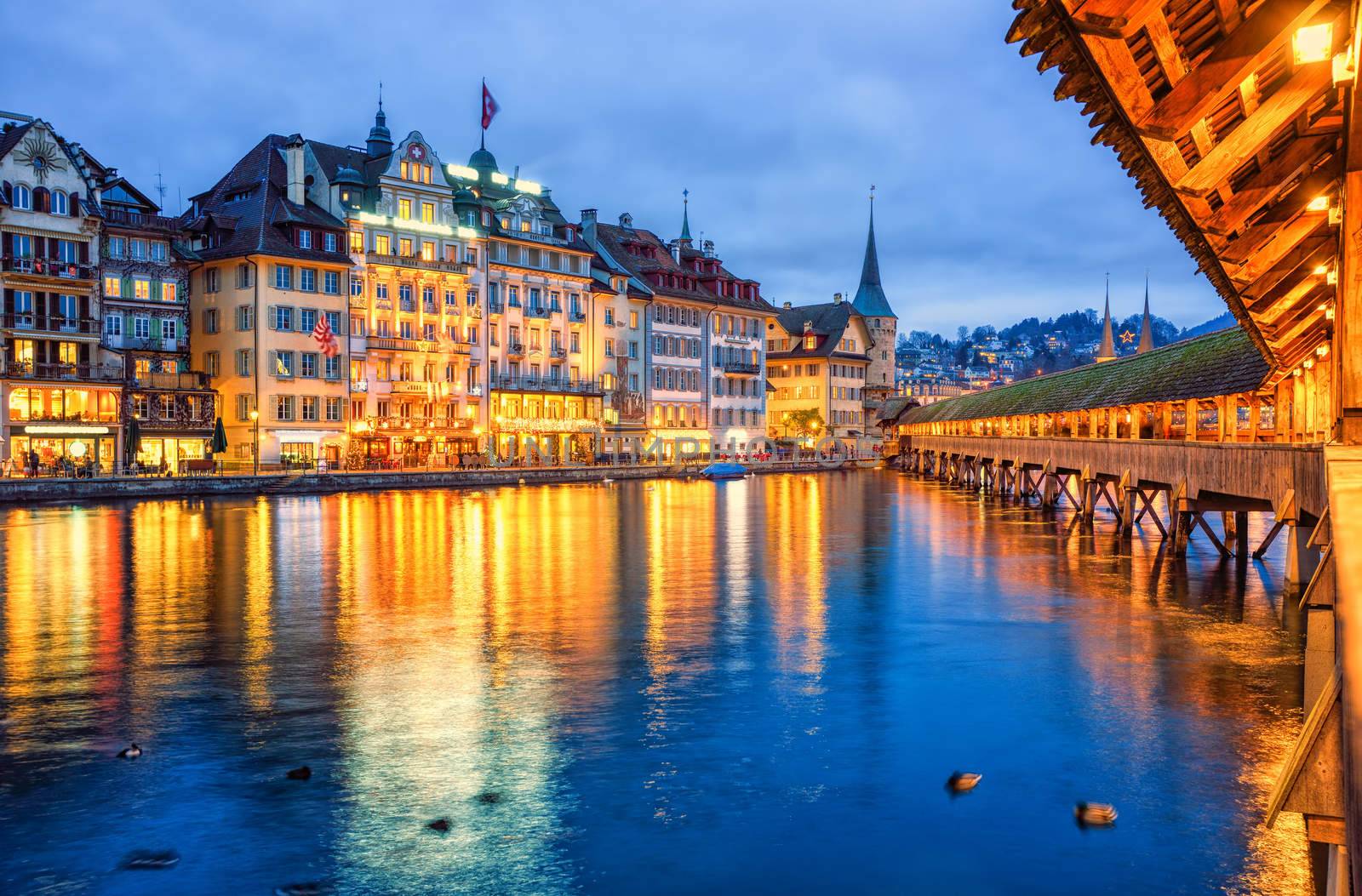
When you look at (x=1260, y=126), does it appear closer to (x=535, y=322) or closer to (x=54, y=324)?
(x=54, y=324)

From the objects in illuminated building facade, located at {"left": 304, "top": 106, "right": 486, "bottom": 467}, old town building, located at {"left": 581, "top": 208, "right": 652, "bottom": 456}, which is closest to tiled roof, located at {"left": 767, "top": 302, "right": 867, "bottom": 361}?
old town building, located at {"left": 581, "top": 208, "right": 652, "bottom": 456}

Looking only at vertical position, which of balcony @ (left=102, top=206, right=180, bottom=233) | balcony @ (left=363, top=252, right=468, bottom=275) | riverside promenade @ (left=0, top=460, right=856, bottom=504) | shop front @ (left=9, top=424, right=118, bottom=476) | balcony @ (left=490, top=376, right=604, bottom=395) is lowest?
riverside promenade @ (left=0, top=460, right=856, bottom=504)

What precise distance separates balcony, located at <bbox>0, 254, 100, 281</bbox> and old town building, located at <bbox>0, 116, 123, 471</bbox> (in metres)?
0.05

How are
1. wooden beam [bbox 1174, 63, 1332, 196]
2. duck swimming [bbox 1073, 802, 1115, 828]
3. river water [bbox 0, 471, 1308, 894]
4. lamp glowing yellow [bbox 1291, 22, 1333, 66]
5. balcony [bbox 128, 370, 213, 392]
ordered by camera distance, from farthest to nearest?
balcony [bbox 128, 370, 213, 392], duck swimming [bbox 1073, 802, 1115, 828], river water [bbox 0, 471, 1308, 894], wooden beam [bbox 1174, 63, 1332, 196], lamp glowing yellow [bbox 1291, 22, 1333, 66]

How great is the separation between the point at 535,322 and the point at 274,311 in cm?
2390

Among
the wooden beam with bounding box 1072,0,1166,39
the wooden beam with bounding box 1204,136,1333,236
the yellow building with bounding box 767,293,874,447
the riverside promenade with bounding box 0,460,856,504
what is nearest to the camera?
the wooden beam with bounding box 1072,0,1166,39

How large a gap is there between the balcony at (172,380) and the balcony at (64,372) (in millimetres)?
1387

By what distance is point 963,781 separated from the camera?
14789mm

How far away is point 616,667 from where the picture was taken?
2095 cm

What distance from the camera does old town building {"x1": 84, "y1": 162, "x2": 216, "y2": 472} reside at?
234ft

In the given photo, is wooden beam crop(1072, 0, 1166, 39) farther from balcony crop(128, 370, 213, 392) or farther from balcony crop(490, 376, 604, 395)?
balcony crop(490, 376, 604, 395)


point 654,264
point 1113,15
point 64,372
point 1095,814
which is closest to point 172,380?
point 64,372

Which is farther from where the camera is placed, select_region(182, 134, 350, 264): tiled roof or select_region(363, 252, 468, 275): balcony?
select_region(363, 252, 468, 275): balcony

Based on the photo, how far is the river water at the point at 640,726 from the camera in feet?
40.6
